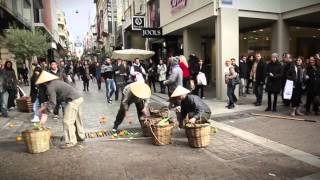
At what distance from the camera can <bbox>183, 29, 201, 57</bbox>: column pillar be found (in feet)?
59.7

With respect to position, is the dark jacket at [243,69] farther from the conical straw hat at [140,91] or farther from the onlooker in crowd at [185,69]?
the conical straw hat at [140,91]

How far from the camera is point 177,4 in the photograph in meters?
18.2

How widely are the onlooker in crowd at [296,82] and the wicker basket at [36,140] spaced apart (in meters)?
6.62

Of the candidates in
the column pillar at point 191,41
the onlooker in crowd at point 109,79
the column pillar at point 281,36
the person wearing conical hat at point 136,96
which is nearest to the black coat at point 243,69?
the column pillar at point 281,36

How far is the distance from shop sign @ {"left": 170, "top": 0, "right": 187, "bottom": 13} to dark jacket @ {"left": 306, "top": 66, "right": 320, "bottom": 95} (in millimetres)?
7934

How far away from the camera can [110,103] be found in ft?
47.7

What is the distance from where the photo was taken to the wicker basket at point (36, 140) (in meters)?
7.02

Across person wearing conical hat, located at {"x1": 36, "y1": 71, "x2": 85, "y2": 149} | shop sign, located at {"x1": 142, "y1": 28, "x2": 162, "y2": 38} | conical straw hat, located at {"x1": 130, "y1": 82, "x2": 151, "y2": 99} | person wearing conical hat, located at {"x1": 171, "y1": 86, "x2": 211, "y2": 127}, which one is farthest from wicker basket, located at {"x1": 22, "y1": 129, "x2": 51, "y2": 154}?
shop sign, located at {"x1": 142, "y1": 28, "x2": 162, "y2": 38}

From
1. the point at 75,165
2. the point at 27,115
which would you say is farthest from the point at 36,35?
the point at 75,165

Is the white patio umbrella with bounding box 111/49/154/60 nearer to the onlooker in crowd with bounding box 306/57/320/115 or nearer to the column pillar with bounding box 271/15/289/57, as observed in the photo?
the column pillar with bounding box 271/15/289/57

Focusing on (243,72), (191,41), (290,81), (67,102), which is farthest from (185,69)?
(67,102)

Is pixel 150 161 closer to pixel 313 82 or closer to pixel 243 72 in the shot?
pixel 313 82

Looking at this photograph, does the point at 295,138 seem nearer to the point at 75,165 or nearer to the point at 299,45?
the point at 75,165

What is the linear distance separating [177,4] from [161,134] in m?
12.1
